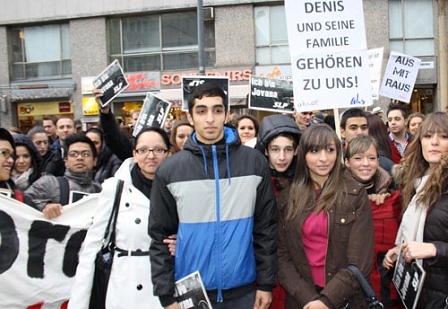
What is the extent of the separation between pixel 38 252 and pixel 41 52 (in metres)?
19.2

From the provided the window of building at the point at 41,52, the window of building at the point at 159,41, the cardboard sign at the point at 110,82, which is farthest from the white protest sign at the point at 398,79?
the window of building at the point at 41,52

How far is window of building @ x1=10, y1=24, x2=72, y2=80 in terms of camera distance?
68.5 ft

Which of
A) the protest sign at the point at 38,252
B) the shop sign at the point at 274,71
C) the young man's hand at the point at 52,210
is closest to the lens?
the protest sign at the point at 38,252

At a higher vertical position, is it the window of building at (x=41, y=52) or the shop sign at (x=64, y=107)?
the window of building at (x=41, y=52)

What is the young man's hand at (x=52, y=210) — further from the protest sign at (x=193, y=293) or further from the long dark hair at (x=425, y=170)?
the long dark hair at (x=425, y=170)

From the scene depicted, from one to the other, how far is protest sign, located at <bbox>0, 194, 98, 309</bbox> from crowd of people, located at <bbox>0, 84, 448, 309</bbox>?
0.78 m

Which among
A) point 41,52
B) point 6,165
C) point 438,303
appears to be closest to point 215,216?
point 438,303

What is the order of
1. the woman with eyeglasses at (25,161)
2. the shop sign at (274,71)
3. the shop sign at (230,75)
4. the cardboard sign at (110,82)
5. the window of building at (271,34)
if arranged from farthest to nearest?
the window of building at (271,34) → the shop sign at (230,75) → the shop sign at (274,71) → the cardboard sign at (110,82) → the woman with eyeglasses at (25,161)

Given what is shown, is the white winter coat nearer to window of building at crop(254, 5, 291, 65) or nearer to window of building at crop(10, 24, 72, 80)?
window of building at crop(254, 5, 291, 65)

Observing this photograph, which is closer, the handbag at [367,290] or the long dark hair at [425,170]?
the handbag at [367,290]

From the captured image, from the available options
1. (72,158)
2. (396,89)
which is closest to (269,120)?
(72,158)

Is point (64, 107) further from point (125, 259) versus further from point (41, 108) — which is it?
point (125, 259)

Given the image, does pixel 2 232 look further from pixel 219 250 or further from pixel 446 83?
pixel 446 83

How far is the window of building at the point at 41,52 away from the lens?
20.9 meters
